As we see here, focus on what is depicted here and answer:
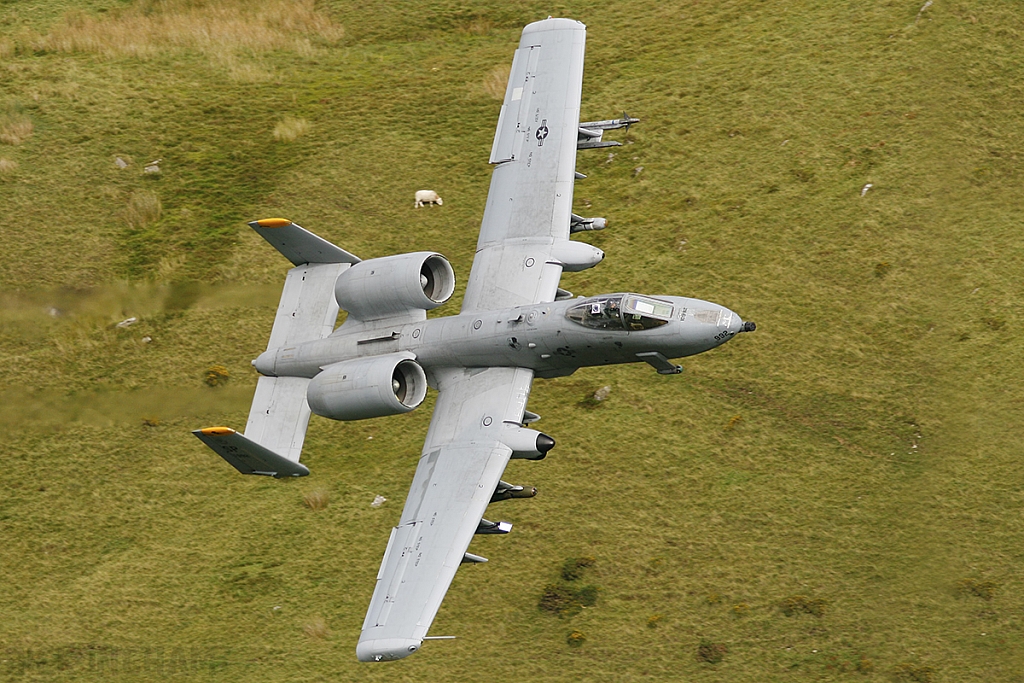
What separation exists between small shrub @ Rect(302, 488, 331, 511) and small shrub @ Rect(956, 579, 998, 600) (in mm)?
17132

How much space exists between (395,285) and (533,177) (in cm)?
485

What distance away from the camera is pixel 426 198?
144ft

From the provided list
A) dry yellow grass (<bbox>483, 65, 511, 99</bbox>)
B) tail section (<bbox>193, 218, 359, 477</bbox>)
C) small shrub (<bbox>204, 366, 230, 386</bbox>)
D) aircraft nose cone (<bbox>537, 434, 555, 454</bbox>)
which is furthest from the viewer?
dry yellow grass (<bbox>483, 65, 511, 99</bbox>)

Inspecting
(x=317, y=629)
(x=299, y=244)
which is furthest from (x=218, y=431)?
(x=317, y=629)

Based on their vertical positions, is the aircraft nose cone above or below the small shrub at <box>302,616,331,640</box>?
above

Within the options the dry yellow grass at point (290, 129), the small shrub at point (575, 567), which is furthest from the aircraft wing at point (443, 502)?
the dry yellow grass at point (290, 129)

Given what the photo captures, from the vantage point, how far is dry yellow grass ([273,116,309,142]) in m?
47.7

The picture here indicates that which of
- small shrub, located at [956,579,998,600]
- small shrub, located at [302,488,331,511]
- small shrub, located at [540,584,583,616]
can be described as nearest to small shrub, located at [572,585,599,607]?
small shrub, located at [540,584,583,616]

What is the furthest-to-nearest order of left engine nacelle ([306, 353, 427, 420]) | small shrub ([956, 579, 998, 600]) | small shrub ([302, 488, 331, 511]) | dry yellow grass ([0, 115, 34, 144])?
dry yellow grass ([0, 115, 34, 144]) → small shrub ([302, 488, 331, 511]) → small shrub ([956, 579, 998, 600]) → left engine nacelle ([306, 353, 427, 420])

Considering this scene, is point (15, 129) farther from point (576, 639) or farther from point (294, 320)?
point (576, 639)

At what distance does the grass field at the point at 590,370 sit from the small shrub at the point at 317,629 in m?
0.11

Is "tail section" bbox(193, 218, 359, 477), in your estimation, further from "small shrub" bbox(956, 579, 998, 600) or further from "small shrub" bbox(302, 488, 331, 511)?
"small shrub" bbox(956, 579, 998, 600)

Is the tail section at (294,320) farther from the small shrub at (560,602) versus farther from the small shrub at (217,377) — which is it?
the small shrub at (560,602)

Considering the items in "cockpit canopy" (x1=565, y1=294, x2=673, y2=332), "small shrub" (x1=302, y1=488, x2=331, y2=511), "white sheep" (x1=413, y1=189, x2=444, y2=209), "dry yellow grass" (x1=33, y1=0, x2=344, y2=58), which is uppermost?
"dry yellow grass" (x1=33, y1=0, x2=344, y2=58)
